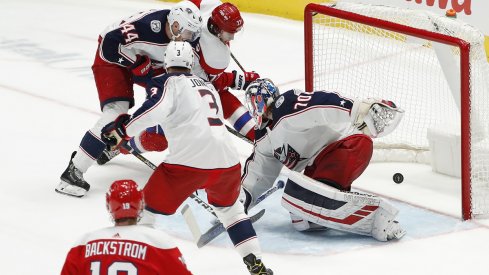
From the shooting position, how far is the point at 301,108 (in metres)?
4.38

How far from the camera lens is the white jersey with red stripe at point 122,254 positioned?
2.69 meters

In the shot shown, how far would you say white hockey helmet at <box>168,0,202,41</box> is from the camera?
4.66 m

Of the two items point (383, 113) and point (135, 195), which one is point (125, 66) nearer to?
point (383, 113)

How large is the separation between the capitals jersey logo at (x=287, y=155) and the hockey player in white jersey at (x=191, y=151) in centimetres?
54

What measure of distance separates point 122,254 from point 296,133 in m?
1.82

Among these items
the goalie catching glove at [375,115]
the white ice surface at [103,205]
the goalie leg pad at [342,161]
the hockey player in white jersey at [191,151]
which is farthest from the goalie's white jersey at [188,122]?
the goalie catching glove at [375,115]

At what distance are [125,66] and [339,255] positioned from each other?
138 cm

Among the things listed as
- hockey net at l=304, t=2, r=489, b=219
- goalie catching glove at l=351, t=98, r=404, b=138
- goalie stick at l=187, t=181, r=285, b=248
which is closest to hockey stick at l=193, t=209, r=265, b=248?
goalie stick at l=187, t=181, r=285, b=248

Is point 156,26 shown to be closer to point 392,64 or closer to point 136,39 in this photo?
point 136,39

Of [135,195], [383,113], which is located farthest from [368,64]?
[135,195]

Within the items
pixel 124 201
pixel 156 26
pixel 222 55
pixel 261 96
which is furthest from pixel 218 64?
pixel 124 201

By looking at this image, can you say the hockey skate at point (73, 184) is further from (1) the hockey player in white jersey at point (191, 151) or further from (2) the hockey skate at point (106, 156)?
(1) the hockey player in white jersey at point (191, 151)

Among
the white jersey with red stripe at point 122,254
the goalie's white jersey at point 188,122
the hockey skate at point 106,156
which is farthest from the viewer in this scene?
the hockey skate at point 106,156

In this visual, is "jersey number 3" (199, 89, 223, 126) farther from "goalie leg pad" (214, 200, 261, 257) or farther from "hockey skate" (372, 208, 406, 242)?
"hockey skate" (372, 208, 406, 242)
